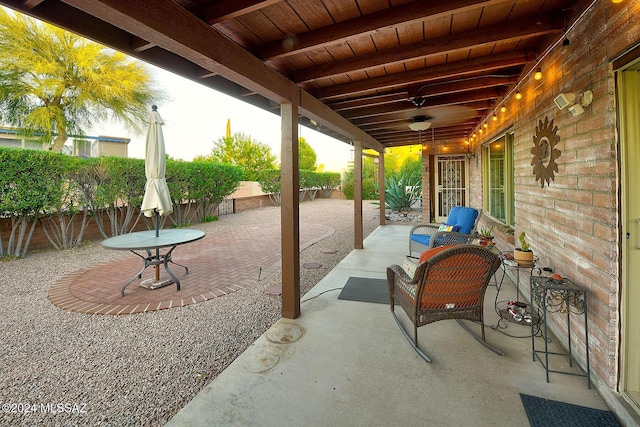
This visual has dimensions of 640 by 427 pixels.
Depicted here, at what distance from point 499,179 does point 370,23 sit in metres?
4.41

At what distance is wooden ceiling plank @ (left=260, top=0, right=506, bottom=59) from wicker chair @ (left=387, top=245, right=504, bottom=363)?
1579 mm

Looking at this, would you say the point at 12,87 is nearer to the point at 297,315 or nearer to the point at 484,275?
A: the point at 297,315

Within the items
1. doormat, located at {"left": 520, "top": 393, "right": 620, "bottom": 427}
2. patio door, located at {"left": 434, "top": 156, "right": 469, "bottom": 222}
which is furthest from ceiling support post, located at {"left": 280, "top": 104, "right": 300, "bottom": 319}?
patio door, located at {"left": 434, "top": 156, "right": 469, "bottom": 222}

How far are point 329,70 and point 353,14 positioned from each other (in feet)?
2.77

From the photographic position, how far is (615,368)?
5.60 feet

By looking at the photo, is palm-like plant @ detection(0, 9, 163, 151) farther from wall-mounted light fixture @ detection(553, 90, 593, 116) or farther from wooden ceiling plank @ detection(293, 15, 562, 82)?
wall-mounted light fixture @ detection(553, 90, 593, 116)

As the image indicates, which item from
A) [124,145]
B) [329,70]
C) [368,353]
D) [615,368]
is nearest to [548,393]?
[615,368]

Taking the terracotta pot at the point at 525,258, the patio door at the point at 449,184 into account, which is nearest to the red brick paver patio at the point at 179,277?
the terracotta pot at the point at 525,258

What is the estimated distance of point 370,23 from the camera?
2107 mm

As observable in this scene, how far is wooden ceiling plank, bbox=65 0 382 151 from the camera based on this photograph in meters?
1.49

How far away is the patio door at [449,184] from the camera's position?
8797 mm

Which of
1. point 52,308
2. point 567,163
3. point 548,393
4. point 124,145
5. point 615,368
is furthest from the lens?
point 124,145

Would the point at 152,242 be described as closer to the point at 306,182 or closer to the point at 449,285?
the point at 449,285

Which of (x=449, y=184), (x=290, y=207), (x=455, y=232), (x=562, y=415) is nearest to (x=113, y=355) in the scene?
(x=290, y=207)
